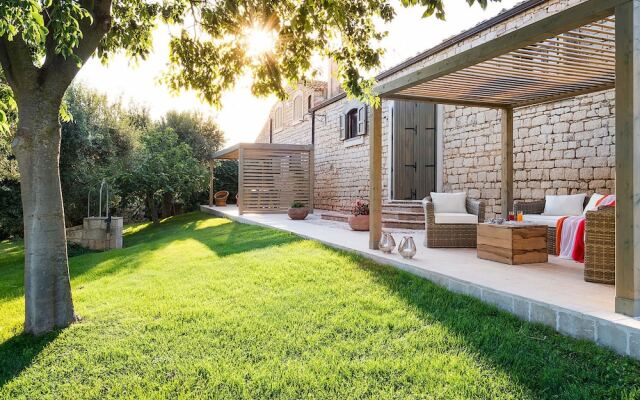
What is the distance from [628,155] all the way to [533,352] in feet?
4.90

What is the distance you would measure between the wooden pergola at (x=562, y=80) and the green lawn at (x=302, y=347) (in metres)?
0.92

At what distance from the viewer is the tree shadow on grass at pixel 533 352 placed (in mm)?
2375

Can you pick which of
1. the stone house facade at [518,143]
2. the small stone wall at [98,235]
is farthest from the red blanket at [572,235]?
the small stone wall at [98,235]

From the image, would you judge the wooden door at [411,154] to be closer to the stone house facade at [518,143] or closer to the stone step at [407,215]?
the stone house facade at [518,143]

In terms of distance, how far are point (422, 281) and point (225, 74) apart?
3426mm

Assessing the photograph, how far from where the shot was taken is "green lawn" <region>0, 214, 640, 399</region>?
247 centimetres

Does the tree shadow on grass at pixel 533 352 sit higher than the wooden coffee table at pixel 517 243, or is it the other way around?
the wooden coffee table at pixel 517 243

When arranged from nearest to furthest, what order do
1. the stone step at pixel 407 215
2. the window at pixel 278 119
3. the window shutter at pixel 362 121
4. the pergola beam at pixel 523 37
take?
the pergola beam at pixel 523 37
the stone step at pixel 407 215
the window shutter at pixel 362 121
the window at pixel 278 119

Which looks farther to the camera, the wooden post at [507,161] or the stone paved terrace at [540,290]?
the wooden post at [507,161]

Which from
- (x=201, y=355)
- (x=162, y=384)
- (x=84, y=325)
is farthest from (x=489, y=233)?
(x=84, y=325)

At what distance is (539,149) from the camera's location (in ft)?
23.6

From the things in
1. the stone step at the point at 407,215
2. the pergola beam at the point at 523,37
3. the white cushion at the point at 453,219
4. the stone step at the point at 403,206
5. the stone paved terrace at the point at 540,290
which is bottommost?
the stone paved terrace at the point at 540,290

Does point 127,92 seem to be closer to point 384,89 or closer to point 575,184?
point 384,89

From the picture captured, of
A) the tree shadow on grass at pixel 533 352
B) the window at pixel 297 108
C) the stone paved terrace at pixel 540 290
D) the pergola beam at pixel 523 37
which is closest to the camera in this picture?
the tree shadow on grass at pixel 533 352
